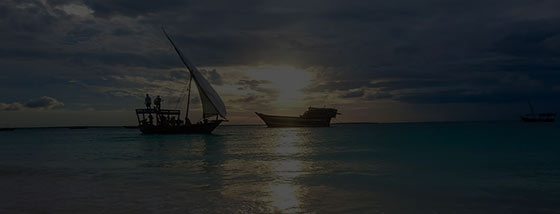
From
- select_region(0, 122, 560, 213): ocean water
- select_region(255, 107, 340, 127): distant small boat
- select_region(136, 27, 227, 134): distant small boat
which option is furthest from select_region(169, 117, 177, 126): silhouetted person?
select_region(255, 107, 340, 127): distant small boat

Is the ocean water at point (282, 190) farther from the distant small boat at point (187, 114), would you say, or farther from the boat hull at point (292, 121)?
the boat hull at point (292, 121)

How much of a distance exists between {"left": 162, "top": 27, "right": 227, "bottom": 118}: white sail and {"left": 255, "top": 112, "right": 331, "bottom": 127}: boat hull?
197 ft

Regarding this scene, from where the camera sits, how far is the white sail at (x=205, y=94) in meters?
64.1

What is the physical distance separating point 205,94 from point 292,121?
6531cm

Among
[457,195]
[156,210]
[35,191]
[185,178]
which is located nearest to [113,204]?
[156,210]

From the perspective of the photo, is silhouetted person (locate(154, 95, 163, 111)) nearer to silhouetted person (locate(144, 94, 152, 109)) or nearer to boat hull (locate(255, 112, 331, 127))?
silhouetted person (locate(144, 94, 152, 109))

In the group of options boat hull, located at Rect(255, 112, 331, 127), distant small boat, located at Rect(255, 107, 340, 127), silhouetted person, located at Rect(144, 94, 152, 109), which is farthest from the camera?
Result: boat hull, located at Rect(255, 112, 331, 127)

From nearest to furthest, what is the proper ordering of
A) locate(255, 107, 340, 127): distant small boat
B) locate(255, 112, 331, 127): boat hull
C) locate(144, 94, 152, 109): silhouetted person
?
locate(144, 94, 152, 109): silhouetted person → locate(255, 107, 340, 127): distant small boat → locate(255, 112, 331, 127): boat hull

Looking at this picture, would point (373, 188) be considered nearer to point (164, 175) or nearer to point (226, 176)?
point (226, 176)

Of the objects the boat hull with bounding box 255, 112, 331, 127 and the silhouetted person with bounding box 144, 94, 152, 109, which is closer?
the silhouetted person with bounding box 144, 94, 152, 109

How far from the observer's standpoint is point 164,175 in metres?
19.1

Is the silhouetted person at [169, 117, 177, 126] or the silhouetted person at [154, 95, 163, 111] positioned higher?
the silhouetted person at [154, 95, 163, 111]

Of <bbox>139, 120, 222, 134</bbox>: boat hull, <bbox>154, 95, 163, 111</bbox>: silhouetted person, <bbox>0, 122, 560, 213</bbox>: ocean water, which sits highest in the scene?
<bbox>154, 95, 163, 111</bbox>: silhouetted person

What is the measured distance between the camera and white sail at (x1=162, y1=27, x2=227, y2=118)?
6412 centimetres
